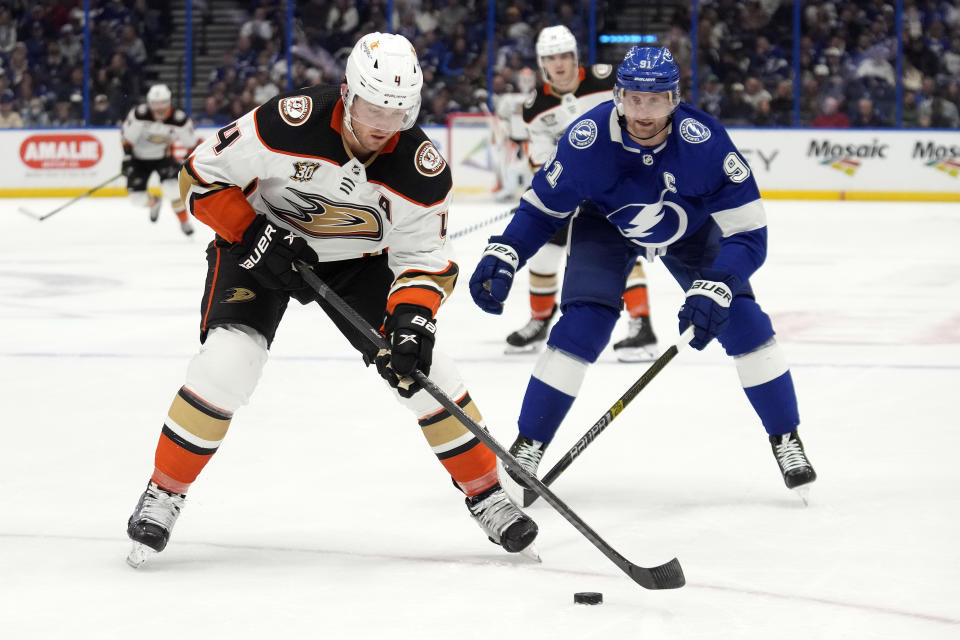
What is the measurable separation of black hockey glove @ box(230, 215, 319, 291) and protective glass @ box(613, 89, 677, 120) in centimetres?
76

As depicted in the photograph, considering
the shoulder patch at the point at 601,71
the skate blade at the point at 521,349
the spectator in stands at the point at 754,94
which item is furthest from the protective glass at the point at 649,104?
the spectator in stands at the point at 754,94

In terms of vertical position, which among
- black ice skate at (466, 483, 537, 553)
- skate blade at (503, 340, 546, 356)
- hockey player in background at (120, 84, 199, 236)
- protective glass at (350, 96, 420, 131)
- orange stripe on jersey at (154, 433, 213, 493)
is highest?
protective glass at (350, 96, 420, 131)

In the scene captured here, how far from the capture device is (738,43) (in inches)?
495

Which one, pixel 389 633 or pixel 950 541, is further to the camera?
pixel 950 541

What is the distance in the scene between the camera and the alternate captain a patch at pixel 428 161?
2.48m

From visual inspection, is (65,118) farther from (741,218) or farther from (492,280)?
(741,218)

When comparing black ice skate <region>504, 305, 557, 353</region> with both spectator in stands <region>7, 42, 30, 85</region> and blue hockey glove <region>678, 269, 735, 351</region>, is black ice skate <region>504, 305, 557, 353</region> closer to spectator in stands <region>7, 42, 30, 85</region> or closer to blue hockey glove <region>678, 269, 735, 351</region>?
blue hockey glove <region>678, 269, 735, 351</region>

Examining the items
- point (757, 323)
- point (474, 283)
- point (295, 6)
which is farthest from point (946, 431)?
point (295, 6)

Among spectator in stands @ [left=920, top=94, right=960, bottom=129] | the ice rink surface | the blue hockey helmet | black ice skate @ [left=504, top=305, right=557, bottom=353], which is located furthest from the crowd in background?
the blue hockey helmet

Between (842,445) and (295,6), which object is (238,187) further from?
(295,6)

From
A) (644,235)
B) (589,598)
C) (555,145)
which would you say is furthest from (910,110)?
→ (589,598)

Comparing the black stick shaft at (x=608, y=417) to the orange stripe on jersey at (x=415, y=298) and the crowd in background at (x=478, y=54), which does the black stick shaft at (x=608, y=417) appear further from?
the crowd in background at (x=478, y=54)

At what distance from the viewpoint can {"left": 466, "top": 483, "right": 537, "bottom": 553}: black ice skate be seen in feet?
8.13

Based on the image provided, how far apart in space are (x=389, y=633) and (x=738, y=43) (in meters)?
11.2
